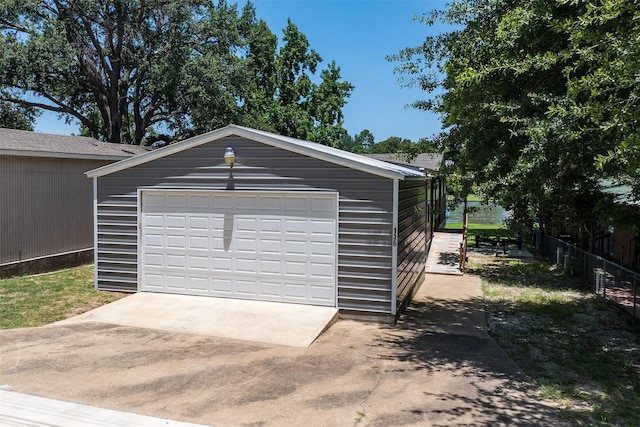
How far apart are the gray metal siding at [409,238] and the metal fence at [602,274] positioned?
4.14 meters

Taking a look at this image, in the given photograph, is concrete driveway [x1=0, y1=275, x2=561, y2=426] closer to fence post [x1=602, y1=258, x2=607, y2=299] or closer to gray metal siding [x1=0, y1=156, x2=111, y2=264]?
fence post [x1=602, y1=258, x2=607, y2=299]

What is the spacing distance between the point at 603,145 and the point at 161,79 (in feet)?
71.5

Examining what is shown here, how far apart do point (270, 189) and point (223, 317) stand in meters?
2.53

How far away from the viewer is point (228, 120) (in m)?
25.8

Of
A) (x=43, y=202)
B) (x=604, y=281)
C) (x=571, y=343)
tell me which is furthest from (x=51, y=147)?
(x=604, y=281)

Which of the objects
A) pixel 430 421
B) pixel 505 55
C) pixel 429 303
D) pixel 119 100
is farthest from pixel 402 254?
pixel 119 100

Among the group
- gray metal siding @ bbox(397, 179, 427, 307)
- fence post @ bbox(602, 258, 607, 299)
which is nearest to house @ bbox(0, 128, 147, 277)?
gray metal siding @ bbox(397, 179, 427, 307)

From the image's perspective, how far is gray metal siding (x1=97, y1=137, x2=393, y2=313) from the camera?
8867 millimetres

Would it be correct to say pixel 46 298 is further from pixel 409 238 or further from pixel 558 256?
pixel 558 256

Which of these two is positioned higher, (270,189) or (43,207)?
(270,189)

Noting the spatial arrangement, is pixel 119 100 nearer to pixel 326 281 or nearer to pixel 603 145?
pixel 326 281

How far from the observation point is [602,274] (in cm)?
1134

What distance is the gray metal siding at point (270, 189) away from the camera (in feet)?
29.1

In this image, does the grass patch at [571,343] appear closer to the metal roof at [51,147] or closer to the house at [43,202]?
the house at [43,202]
